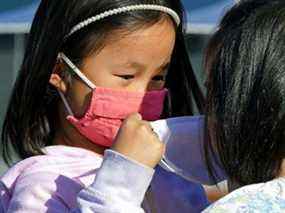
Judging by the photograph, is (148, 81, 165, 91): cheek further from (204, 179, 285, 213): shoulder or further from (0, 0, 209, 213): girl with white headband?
(204, 179, 285, 213): shoulder

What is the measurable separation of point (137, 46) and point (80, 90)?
0.14 metres

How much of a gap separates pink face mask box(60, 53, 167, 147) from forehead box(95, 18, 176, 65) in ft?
0.21

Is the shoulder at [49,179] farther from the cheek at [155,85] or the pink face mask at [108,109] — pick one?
the cheek at [155,85]

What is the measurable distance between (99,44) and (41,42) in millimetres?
132

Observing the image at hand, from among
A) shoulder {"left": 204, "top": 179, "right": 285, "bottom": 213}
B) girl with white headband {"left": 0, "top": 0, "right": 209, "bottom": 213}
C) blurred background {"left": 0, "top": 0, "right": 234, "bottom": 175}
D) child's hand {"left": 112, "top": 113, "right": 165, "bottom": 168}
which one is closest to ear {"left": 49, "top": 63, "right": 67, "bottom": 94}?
girl with white headband {"left": 0, "top": 0, "right": 209, "bottom": 213}

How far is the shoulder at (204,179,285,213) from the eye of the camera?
108 cm

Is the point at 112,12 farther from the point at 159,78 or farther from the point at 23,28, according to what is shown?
the point at 23,28

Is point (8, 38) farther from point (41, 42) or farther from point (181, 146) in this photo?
point (181, 146)

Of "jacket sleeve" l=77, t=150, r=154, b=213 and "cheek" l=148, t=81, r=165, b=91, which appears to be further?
"cheek" l=148, t=81, r=165, b=91

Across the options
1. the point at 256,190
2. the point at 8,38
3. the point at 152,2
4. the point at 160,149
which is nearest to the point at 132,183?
the point at 160,149

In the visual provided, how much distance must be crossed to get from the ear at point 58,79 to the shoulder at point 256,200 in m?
0.58

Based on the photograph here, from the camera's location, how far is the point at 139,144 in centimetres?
126

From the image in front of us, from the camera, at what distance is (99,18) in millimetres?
1554

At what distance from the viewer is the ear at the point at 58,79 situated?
1601mm
